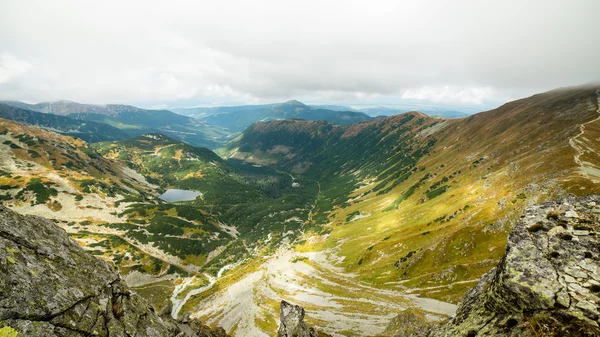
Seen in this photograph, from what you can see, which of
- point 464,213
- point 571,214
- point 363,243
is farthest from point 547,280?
point 363,243

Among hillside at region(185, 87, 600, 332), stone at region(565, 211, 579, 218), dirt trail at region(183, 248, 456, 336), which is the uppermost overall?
stone at region(565, 211, 579, 218)

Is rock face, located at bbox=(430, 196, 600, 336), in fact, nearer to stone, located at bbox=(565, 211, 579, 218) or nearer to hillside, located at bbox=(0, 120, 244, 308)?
stone, located at bbox=(565, 211, 579, 218)

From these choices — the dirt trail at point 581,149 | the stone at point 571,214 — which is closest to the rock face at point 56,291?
the stone at point 571,214

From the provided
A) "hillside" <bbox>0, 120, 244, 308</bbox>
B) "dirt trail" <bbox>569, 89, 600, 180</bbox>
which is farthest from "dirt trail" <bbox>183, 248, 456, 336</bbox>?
"dirt trail" <bbox>569, 89, 600, 180</bbox>

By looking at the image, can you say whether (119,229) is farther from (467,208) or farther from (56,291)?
(467,208)

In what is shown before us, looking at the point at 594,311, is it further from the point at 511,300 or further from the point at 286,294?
the point at 286,294

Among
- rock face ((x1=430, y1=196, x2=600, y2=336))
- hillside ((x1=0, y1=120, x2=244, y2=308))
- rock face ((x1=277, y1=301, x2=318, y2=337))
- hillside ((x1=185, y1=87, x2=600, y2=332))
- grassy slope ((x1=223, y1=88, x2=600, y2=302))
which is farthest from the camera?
hillside ((x1=0, y1=120, x2=244, y2=308))
